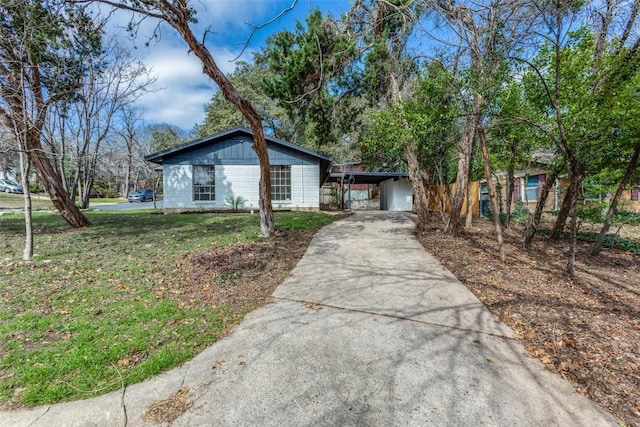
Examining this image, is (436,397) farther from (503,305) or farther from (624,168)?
(624,168)

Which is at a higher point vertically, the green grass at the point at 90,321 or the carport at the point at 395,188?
the carport at the point at 395,188

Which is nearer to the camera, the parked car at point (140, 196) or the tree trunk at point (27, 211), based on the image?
the tree trunk at point (27, 211)

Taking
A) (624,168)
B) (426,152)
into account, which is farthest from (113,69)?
(624,168)

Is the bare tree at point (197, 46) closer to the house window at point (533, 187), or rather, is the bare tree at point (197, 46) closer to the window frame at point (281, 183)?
the window frame at point (281, 183)

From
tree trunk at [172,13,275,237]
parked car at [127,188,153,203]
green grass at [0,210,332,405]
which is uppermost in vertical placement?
tree trunk at [172,13,275,237]

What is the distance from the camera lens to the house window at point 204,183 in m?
13.9

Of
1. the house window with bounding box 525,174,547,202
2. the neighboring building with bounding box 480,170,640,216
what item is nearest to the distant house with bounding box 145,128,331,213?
the neighboring building with bounding box 480,170,640,216

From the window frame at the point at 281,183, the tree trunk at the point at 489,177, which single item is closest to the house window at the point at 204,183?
the window frame at the point at 281,183

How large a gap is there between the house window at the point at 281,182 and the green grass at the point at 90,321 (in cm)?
816

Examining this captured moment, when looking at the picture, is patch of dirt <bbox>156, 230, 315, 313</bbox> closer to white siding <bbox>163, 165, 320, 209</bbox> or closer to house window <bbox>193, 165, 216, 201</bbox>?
white siding <bbox>163, 165, 320, 209</bbox>

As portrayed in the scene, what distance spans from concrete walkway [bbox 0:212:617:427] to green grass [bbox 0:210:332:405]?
0.70 feet

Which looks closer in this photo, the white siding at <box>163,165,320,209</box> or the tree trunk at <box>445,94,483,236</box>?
the tree trunk at <box>445,94,483,236</box>

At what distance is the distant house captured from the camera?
1365 cm

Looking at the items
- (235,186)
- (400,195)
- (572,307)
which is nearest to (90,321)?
(572,307)
